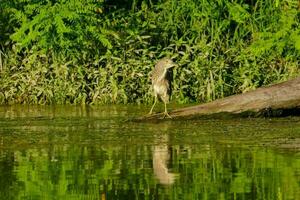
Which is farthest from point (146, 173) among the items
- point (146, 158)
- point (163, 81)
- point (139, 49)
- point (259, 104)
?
point (139, 49)

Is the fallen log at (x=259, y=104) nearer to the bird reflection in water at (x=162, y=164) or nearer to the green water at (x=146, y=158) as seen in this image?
the green water at (x=146, y=158)

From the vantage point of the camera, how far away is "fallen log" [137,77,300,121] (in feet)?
40.7

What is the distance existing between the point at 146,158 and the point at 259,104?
333cm

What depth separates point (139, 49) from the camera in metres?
16.5

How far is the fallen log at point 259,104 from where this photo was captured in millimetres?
12398

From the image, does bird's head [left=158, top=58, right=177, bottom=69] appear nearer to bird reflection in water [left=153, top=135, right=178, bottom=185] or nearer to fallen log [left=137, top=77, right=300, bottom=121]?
fallen log [left=137, top=77, right=300, bottom=121]

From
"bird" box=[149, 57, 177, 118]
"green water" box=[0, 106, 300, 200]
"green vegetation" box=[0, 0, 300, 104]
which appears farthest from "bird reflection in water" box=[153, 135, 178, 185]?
"green vegetation" box=[0, 0, 300, 104]

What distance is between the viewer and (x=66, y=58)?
1653 cm

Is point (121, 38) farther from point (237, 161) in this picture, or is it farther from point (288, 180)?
point (288, 180)

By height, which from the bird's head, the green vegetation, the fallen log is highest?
the green vegetation

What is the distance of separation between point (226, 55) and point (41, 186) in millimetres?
8668

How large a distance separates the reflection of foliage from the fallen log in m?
2.31

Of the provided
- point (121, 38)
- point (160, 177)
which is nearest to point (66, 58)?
point (121, 38)

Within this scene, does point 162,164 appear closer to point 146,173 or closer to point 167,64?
point 146,173
